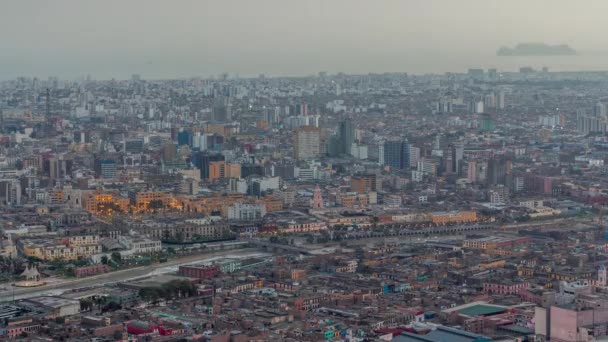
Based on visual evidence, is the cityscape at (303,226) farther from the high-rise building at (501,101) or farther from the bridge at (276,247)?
the high-rise building at (501,101)

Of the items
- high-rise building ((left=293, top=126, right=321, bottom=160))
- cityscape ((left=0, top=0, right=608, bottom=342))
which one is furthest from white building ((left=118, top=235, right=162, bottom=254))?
high-rise building ((left=293, top=126, right=321, bottom=160))

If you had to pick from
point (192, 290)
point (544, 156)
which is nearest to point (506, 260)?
point (192, 290)

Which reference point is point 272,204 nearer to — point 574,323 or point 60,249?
point 60,249

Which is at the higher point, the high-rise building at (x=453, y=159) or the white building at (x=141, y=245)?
the high-rise building at (x=453, y=159)

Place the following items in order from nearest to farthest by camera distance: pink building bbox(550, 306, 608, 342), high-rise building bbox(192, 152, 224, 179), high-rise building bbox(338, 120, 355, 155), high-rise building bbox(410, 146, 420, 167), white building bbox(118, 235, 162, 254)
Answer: pink building bbox(550, 306, 608, 342)
white building bbox(118, 235, 162, 254)
high-rise building bbox(192, 152, 224, 179)
high-rise building bbox(410, 146, 420, 167)
high-rise building bbox(338, 120, 355, 155)

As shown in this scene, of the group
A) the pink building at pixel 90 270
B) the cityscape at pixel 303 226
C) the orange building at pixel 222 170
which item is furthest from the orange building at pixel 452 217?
the orange building at pixel 222 170

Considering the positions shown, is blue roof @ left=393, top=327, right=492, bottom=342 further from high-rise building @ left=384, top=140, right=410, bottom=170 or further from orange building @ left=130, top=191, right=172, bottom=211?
high-rise building @ left=384, top=140, right=410, bottom=170

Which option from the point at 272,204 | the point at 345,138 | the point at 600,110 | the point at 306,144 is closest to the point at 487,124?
the point at 600,110
